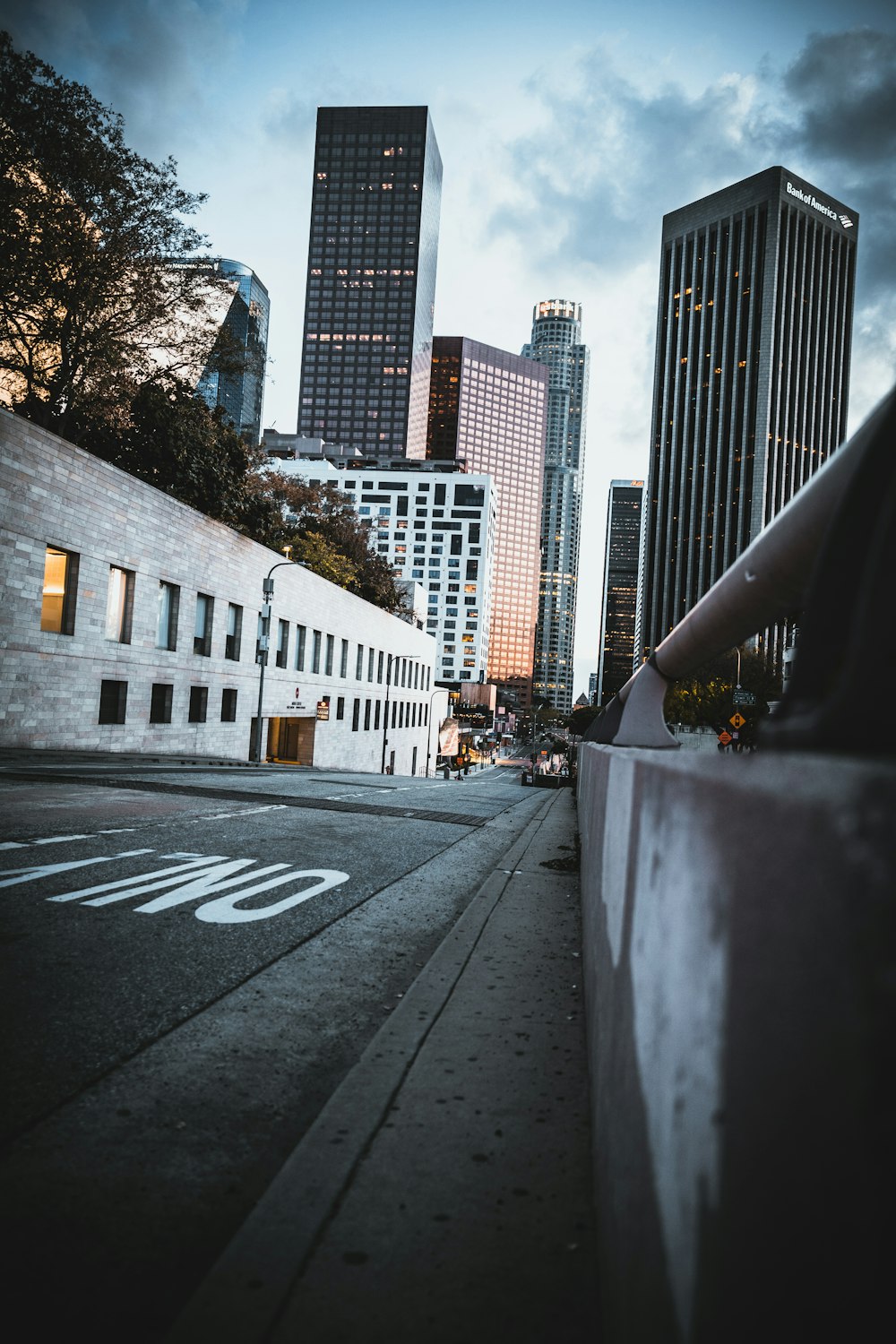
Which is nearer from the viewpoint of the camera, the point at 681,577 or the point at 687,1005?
the point at 687,1005

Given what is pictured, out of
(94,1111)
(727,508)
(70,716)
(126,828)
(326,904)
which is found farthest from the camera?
(727,508)

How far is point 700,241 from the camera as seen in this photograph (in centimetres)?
18475

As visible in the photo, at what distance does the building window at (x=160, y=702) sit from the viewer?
26547mm

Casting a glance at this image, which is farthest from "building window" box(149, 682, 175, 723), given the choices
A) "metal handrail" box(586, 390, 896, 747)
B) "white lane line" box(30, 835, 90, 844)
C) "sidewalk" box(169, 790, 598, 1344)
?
"sidewalk" box(169, 790, 598, 1344)

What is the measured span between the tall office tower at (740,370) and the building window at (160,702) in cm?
14851

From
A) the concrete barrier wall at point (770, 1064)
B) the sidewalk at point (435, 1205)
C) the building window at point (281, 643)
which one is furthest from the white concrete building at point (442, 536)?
the concrete barrier wall at point (770, 1064)

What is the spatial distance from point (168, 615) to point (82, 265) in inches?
462

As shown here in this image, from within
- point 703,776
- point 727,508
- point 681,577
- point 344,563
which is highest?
point 727,508

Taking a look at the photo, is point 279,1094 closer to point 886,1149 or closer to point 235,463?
point 886,1149

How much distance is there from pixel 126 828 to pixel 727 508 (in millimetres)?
173043

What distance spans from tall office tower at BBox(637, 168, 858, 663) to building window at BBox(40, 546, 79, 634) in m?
153

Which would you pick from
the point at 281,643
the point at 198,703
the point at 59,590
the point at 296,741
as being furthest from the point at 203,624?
the point at 296,741

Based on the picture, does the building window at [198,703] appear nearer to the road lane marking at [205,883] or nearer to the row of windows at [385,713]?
the row of windows at [385,713]

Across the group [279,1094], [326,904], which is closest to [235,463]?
[326,904]
